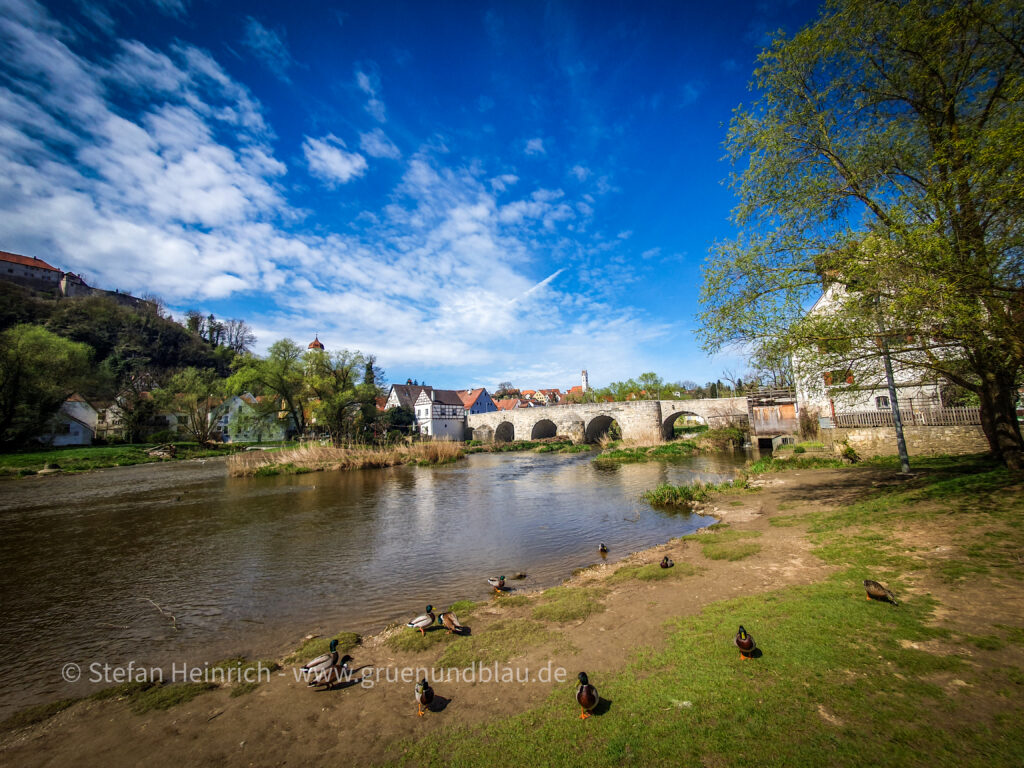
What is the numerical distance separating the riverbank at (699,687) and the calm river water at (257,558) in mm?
1685

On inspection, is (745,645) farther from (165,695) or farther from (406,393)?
(406,393)

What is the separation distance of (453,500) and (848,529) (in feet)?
44.2

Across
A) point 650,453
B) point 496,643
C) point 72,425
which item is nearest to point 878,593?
point 496,643

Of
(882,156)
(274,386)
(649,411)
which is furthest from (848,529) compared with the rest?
(274,386)

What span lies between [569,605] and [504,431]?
53850mm

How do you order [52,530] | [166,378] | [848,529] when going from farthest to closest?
[166,378] → [52,530] → [848,529]

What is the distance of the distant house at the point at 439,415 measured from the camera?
59.4 metres

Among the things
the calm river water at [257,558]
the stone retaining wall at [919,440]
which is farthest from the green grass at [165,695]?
the stone retaining wall at [919,440]

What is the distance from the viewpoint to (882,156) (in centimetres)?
830

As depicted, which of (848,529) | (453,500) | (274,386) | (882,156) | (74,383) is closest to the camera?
(848,529)

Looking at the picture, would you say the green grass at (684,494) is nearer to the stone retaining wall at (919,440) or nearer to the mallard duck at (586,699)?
the stone retaining wall at (919,440)

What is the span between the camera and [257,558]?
998 cm

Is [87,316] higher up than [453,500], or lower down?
higher up

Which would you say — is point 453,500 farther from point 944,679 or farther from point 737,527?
point 944,679
